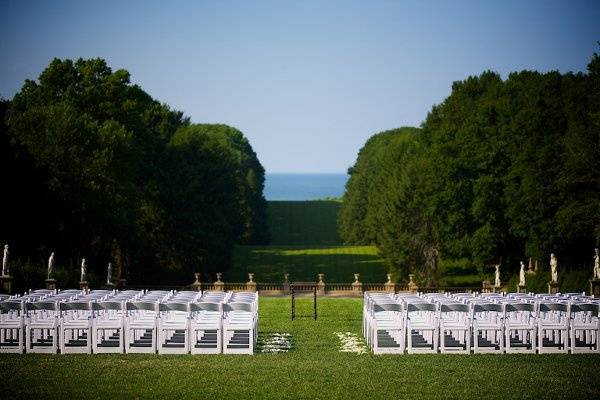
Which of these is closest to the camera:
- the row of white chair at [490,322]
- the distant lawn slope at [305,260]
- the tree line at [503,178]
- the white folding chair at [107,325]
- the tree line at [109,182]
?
the white folding chair at [107,325]

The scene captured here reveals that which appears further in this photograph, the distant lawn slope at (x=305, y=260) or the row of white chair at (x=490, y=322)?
the distant lawn slope at (x=305, y=260)

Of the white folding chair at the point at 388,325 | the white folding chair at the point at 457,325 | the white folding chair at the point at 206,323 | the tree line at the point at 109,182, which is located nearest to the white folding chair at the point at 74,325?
the white folding chair at the point at 206,323

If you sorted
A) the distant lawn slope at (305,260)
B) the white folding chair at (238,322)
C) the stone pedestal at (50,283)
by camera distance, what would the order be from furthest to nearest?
the distant lawn slope at (305,260) < the stone pedestal at (50,283) < the white folding chair at (238,322)

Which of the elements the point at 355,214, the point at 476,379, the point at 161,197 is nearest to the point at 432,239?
the point at 161,197

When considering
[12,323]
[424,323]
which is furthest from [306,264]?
[12,323]

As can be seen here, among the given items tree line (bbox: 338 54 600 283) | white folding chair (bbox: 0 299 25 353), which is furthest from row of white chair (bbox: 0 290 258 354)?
tree line (bbox: 338 54 600 283)

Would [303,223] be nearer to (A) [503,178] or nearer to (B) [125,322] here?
(A) [503,178]

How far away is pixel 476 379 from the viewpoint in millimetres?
19750

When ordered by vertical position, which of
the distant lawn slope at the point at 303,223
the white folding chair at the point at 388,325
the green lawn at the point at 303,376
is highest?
the distant lawn slope at the point at 303,223

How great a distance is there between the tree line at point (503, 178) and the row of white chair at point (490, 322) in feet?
86.9

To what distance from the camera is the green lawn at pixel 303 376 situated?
1834 centimetres

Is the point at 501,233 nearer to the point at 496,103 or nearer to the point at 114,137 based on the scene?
the point at 496,103

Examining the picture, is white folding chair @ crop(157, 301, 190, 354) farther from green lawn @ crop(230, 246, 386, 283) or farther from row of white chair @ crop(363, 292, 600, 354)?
green lawn @ crop(230, 246, 386, 283)

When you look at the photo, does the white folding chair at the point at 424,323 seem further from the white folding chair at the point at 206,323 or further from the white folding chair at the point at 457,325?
the white folding chair at the point at 206,323
